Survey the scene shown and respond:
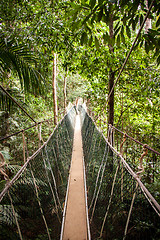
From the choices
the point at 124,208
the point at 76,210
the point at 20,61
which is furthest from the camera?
the point at 76,210

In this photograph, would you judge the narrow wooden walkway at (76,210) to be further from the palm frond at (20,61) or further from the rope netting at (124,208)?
the palm frond at (20,61)

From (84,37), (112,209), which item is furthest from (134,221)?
(84,37)

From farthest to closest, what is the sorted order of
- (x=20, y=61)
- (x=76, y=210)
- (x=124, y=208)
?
(x=76, y=210) → (x=20, y=61) → (x=124, y=208)

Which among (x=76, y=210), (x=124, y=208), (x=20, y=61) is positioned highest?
(x=20, y=61)

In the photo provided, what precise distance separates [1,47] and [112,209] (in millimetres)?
1629

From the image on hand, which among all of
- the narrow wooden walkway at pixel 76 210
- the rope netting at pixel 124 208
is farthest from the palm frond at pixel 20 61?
the narrow wooden walkway at pixel 76 210

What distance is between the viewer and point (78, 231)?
5.37 ft

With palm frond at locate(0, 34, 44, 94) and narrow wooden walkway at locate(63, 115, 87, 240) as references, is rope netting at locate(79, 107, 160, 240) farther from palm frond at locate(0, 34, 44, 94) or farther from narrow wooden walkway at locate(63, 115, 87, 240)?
palm frond at locate(0, 34, 44, 94)

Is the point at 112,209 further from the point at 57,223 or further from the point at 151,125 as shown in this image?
the point at 151,125

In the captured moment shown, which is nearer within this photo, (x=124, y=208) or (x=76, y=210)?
(x=124, y=208)

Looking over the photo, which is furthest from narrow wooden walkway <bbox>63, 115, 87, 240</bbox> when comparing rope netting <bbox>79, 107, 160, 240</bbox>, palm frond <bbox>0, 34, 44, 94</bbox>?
palm frond <bbox>0, 34, 44, 94</bbox>

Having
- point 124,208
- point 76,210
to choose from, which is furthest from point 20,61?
point 76,210

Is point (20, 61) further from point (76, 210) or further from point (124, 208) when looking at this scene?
point (76, 210)

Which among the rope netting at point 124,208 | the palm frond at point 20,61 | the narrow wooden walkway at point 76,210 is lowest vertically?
the narrow wooden walkway at point 76,210
